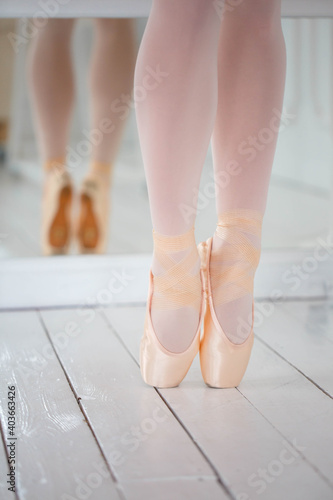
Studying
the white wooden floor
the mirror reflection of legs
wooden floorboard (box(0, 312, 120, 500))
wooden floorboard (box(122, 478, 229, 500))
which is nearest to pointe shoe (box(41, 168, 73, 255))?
the mirror reflection of legs

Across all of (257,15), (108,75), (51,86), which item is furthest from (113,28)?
(257,15)

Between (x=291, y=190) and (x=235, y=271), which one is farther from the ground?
(x=235, y=271)

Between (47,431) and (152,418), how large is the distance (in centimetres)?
12

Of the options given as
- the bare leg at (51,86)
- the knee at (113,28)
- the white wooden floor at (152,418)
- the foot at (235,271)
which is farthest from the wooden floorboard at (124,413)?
the knee at (113,28)

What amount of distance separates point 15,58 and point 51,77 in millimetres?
2769

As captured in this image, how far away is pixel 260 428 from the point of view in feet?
2.35

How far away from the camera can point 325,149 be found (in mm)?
2219

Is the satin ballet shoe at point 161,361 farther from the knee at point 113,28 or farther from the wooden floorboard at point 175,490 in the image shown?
the knee at point 113,28

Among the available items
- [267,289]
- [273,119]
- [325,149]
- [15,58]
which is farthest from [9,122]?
[273,119]

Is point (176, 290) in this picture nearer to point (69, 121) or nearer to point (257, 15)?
point (257, 15)

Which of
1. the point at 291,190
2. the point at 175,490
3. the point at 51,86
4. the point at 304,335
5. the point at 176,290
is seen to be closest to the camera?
the point at 175,490

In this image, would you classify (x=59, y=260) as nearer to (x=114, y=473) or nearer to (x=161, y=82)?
(x=161, y=82)

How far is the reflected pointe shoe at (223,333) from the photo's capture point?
822mm

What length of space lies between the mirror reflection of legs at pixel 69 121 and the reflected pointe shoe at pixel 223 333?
0.57 m
